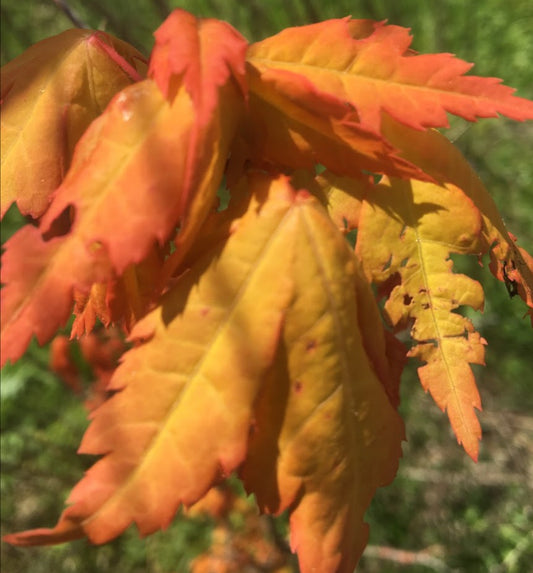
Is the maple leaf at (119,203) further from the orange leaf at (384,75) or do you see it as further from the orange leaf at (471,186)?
the orange leaf at (471,186)

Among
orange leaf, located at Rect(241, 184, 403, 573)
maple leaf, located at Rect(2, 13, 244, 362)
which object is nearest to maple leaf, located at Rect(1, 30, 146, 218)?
maple leaf, located at Rect(2, 13, 244, 362)

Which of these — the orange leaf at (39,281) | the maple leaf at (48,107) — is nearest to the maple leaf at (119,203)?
the orange leaf at (39,281)

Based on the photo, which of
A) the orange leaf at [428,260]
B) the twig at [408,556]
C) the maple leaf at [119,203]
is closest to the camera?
the maple leaf at [119,203]

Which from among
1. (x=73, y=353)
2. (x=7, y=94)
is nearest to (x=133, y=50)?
(x=7, y=94)

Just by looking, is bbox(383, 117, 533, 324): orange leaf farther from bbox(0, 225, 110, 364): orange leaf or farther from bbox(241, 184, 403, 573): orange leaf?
bbox(0, 225, 110, 364): orange leaf

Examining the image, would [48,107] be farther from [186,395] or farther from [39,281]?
[186,395]

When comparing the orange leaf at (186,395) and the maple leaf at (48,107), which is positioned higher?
the maple leaf at (48,107)

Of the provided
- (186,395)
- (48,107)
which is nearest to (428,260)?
(186,395)
